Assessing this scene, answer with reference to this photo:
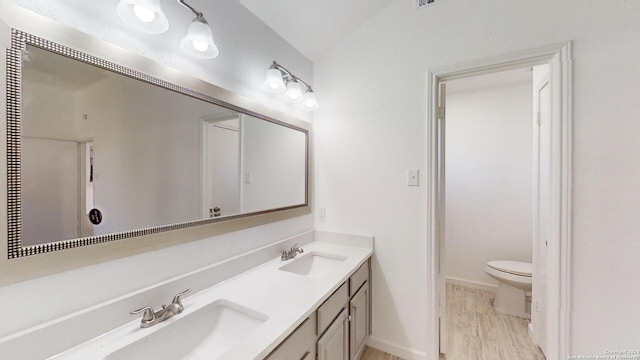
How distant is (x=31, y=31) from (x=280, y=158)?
1.27m

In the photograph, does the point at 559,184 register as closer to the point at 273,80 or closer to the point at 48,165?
the point at 273,80

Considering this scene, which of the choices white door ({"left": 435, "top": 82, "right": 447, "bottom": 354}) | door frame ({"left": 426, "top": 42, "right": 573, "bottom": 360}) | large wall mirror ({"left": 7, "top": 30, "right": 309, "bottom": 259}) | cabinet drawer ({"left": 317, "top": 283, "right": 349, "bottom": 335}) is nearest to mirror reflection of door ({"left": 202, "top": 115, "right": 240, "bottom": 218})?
large wall mirror ({"left": 7, "top": 30, "right": 309, "bottom": 259})

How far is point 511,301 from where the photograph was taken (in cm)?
237

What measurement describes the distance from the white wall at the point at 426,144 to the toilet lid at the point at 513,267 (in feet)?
3.27

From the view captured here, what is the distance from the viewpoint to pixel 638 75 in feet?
4.04

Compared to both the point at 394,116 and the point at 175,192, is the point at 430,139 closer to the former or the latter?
the point at 394,116

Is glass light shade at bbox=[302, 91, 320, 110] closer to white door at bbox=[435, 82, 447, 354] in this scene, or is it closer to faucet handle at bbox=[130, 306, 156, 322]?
white door at bbox=[435, 82, 447, 354]

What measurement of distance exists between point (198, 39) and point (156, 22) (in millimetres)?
162

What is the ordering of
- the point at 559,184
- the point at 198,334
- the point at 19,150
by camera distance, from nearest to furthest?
1. the point at 19,150
2. the point at 198,334
3. the point at 559,184

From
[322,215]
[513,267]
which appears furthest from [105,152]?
[513,267]

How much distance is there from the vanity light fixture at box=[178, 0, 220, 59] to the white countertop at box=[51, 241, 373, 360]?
44.4 inches

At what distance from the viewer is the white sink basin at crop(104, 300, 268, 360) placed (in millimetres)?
847

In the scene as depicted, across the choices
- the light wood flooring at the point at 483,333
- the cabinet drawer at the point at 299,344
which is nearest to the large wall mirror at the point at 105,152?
the cabinet drawer at the point at 299,344

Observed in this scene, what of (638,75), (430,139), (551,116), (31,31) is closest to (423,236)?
(430,139)
